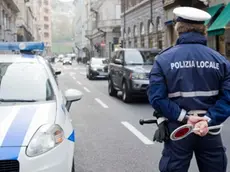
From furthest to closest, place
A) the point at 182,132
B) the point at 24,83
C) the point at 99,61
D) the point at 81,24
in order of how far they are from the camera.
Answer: the point at 81,24
the point at 99,61
the point at 24,83
the point at 182,132

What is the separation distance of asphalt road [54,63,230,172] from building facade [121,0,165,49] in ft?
66.7

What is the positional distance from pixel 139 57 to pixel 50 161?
1014 centimetres

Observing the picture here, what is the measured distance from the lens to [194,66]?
2.90 metres

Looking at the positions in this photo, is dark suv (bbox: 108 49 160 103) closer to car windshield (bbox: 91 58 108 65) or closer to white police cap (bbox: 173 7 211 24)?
white police cap (bbox: 173 7 211 24)

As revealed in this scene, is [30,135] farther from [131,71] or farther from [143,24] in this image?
[143,24]

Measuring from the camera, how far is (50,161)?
3.57 m

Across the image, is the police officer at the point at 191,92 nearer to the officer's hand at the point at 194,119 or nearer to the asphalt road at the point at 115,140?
the officer's hand at the point at 194,119

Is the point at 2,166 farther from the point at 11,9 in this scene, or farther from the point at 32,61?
the point at 11,9

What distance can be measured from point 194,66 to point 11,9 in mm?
47443

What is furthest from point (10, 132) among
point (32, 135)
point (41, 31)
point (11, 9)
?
point (41, 31)

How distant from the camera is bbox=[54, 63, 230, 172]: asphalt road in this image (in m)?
5.62

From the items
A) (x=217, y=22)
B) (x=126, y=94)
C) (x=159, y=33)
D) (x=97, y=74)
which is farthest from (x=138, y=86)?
(x=159, y=33)

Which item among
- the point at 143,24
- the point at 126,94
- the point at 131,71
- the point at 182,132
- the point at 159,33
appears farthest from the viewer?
the point at 143,24

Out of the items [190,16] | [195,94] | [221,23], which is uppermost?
[221,23]
